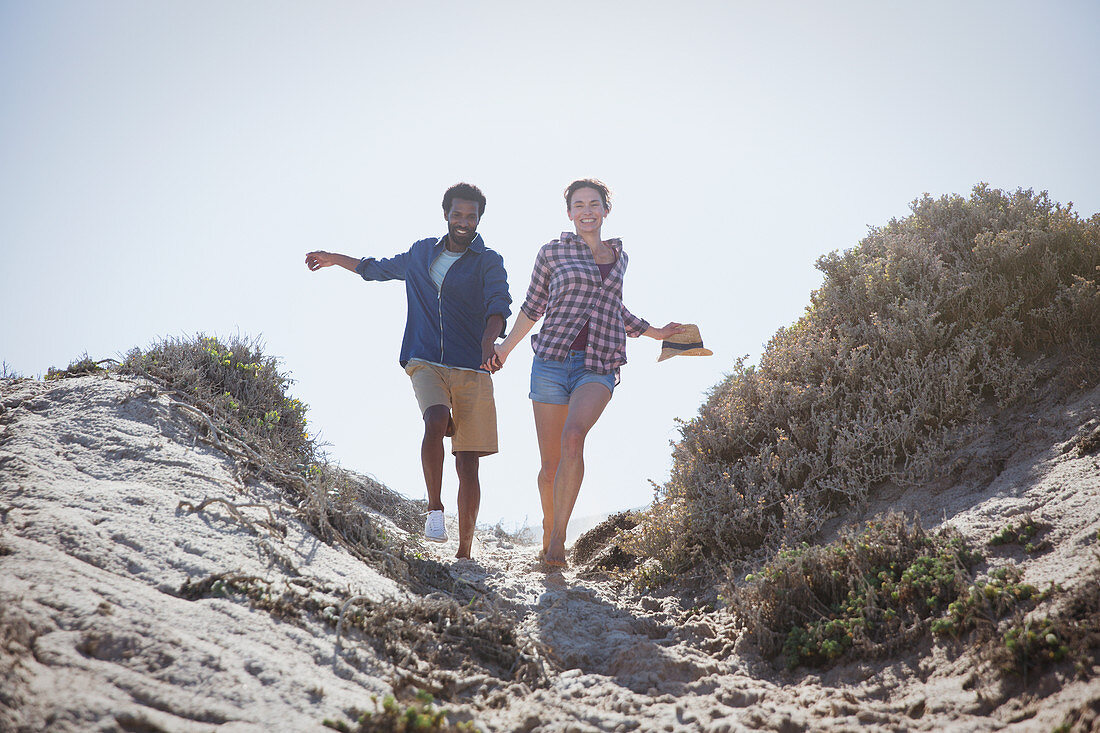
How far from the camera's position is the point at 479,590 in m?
4.18

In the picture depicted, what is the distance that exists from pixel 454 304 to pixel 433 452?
1.16 metres

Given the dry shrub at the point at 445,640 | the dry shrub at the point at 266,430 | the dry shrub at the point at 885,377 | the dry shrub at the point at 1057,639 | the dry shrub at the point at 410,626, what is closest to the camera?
the dry shrub at the point at 1057,639

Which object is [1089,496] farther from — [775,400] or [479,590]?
[479,590]

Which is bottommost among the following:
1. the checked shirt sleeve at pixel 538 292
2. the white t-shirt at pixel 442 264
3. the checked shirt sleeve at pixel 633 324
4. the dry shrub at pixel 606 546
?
the dry shrub at pixel 606 546

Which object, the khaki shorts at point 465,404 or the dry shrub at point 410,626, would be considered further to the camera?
the khaki shorts at point 465,404

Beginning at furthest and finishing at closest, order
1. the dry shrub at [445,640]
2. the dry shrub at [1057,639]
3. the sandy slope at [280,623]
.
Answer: the dry shrub at [445,640]
the dry shrub at [1057,639]
the sandy slope at [280,623]

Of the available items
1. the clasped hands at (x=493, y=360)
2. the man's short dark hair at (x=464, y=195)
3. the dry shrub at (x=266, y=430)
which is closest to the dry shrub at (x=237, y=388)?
the dry shrub at (x=266, y=430)

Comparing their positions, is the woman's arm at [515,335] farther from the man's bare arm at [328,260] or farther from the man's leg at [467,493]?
the man's bare arm at [328,260]

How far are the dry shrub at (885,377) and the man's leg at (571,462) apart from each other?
54 centimetres

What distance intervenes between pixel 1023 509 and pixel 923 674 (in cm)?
113

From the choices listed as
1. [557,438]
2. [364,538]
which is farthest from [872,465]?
[364,538]

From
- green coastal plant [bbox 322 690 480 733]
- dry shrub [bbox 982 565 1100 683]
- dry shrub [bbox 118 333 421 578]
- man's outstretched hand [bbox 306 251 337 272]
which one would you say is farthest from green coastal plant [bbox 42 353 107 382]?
dry shrub [bbox 982 565 1100 683]

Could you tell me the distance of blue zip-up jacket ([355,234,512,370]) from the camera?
5.24m

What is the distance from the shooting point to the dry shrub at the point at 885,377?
166 inches
